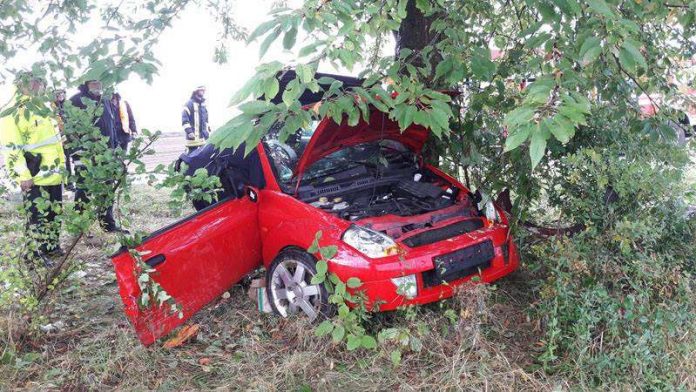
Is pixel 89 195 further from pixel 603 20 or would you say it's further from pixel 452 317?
pixel 603 20

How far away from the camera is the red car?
3.24 meters

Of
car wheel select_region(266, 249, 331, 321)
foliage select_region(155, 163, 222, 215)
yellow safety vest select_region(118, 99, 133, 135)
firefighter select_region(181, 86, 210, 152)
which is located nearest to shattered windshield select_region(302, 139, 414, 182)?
car wheel select_region(266, 249, 331, 321)

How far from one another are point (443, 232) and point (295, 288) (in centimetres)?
111

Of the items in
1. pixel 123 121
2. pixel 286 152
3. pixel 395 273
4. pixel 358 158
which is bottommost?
pixel 395 273

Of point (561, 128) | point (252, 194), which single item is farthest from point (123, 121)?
point (561, 128)

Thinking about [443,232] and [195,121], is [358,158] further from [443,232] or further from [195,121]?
[195,121]

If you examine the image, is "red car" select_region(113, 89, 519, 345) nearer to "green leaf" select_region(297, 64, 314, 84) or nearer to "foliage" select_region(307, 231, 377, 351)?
"foliage" select_region(307, 231, 377, 351)

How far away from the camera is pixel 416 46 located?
499 cm

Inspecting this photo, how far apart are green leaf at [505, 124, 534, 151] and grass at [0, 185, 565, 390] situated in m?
1.57

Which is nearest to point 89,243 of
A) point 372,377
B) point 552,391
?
point 372,377

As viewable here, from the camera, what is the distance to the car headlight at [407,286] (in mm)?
3174

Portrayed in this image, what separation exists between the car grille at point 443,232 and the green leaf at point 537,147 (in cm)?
175

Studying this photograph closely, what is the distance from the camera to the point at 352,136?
4.14 meters

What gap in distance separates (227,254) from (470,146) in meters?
2.26
